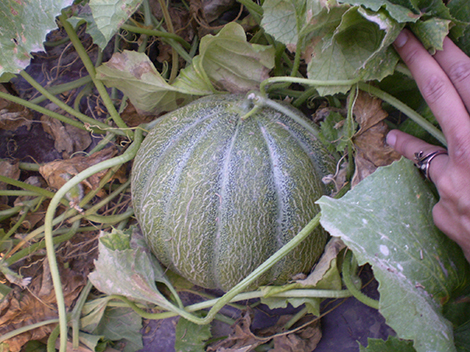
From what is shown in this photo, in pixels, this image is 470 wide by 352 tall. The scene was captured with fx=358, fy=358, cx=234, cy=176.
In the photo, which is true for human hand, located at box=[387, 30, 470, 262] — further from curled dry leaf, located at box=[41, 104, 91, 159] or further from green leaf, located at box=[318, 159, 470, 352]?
curled dry leaf, located at box=[41, 104, 91, 159]

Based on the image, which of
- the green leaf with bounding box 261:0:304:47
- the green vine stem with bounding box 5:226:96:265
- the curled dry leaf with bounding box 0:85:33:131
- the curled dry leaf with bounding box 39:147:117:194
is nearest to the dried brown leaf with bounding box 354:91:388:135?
the green leaf with bounding box 261:0:304:47

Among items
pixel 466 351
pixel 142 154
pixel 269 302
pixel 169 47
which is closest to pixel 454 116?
pixel 466 351

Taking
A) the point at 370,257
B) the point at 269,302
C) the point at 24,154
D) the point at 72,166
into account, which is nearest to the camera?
the point at 370,257

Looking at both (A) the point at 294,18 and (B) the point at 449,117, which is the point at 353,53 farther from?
(B) the point at 449,117

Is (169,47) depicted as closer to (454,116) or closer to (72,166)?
(72,166)

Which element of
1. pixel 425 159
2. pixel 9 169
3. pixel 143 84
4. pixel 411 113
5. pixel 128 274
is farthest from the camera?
pixel 9 169

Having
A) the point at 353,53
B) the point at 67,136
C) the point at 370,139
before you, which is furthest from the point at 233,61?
the point at 67,136

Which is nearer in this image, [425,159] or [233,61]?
[425,159]
